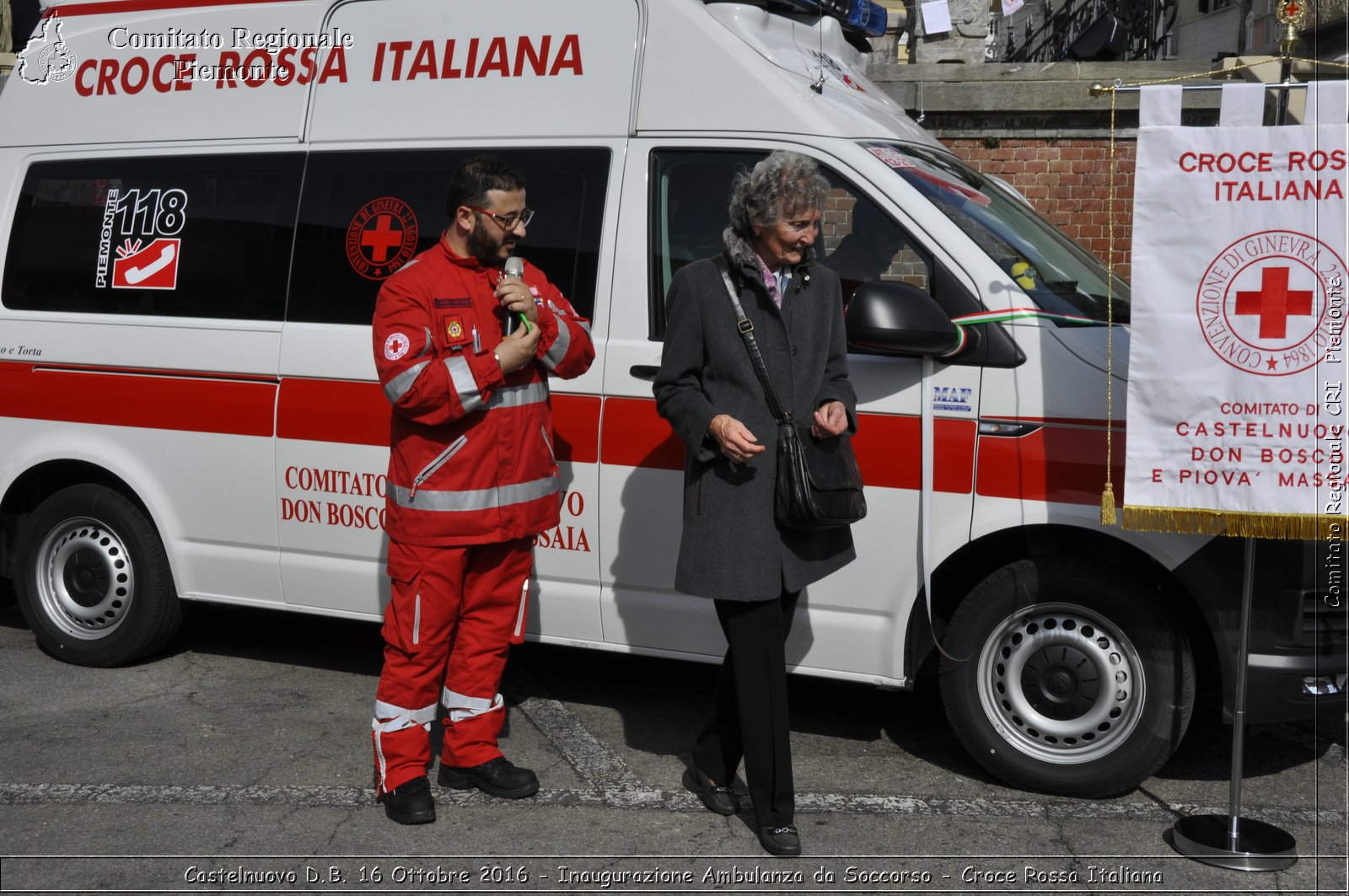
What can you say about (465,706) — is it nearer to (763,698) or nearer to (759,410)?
(763,698)

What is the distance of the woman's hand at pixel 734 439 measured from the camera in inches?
145

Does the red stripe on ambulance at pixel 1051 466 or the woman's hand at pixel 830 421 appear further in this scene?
the red stripe on ambulance at pixel 1051 466

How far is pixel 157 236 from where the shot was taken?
5582 millimetres

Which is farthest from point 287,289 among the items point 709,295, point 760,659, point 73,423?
point 760,659

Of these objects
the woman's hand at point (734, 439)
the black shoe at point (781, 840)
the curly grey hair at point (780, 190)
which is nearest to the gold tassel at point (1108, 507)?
the woman's hand at point (734, 439)

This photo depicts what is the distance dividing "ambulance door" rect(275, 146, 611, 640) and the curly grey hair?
1.10 meters

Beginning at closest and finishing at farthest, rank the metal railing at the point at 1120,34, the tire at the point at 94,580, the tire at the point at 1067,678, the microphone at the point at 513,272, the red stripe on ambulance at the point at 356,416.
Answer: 1. the microphone at the point at 513,272
2. the tire at the point at 1067,678
3. the red stripe on ambulance at the point at 356,416
4. the tire at the point at 94,580
5. the metal railing at the point at 1120,34

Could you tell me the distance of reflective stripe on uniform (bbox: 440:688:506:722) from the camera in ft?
14.4

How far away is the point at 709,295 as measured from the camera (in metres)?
3.90

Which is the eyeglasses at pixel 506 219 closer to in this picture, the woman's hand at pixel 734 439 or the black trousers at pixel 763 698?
the woman's hand at pixel 734 439

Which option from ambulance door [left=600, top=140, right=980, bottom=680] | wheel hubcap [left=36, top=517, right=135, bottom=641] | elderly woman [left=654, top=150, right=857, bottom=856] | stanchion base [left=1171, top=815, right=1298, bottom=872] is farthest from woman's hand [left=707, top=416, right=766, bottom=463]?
wheel hubcap [left=36, top=517, right=135, bottom=641]

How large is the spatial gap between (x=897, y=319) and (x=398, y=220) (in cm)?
205

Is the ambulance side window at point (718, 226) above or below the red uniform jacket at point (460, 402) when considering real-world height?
above

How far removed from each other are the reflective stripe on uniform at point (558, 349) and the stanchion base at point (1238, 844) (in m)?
2.33
